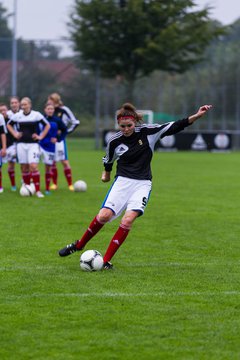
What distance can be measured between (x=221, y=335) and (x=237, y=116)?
38.9m

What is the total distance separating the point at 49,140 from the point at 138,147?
9084 millimetres

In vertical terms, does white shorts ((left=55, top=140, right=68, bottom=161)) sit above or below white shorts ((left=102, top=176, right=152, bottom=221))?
below

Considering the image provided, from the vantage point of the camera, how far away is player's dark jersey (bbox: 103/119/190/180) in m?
8.98

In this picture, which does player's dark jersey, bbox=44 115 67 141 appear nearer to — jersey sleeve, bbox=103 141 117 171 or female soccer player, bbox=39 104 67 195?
female soccer player, bbox=39 104 67 195

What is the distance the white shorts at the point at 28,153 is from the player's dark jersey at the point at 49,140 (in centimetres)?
96

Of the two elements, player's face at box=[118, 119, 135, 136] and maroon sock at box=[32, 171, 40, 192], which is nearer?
player's face at box=[118, 119, 135, 136]

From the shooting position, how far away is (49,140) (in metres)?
17.9

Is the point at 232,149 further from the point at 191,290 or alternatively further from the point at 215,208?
the point at 191,290

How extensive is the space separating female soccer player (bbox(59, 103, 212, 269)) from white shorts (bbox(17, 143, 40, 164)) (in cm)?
773

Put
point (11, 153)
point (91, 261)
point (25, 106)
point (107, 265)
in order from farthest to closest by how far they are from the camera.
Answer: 1. point (11, 153)
2. point (25, 106)
3. point (107, 265)
4. point (91, 261)

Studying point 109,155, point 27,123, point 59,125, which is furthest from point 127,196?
point 59,125

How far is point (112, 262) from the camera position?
921cm

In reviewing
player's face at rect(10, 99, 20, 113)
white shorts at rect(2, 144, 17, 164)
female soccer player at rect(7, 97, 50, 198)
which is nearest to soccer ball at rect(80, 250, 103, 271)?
female soccer player at rect(7, 97, 50, 198)

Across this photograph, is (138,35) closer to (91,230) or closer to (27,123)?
(27,123)
